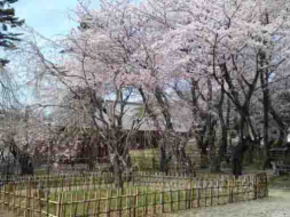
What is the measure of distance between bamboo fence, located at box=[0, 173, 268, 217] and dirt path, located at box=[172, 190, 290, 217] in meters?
0.36

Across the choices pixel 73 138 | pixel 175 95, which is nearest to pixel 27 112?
pixel 73 138

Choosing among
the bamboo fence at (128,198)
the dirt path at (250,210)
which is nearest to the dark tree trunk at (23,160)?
the bamboo fence at (128,198)

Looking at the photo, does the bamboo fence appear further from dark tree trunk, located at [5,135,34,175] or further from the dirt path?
dark tree trunk, located at [5,135,34,175]

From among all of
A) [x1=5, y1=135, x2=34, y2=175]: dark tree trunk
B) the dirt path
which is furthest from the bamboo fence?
[x1=5, y1=135, x2=34, y2=175]: dark tree trunk

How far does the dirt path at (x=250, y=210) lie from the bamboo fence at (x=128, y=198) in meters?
0.36

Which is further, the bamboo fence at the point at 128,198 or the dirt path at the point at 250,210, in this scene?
the dirt path at the point at 250,210

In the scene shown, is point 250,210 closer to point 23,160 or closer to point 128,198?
point 128,198

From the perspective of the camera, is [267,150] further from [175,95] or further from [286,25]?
[286,25]

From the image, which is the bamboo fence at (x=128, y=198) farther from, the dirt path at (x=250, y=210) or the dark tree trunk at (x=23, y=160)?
the dark tree trunk at (x=23, y=160)

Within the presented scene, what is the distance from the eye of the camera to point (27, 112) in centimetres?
1413

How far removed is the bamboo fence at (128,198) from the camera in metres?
8.01

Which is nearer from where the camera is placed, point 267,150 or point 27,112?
point 27,112

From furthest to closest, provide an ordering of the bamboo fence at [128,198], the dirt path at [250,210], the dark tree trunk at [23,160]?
1. the dark tree trunk at [23,160]
2. the dirt path at [250,210]
3. the bamboo fence at [128,198]

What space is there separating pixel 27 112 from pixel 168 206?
Answer: 6.64 m
